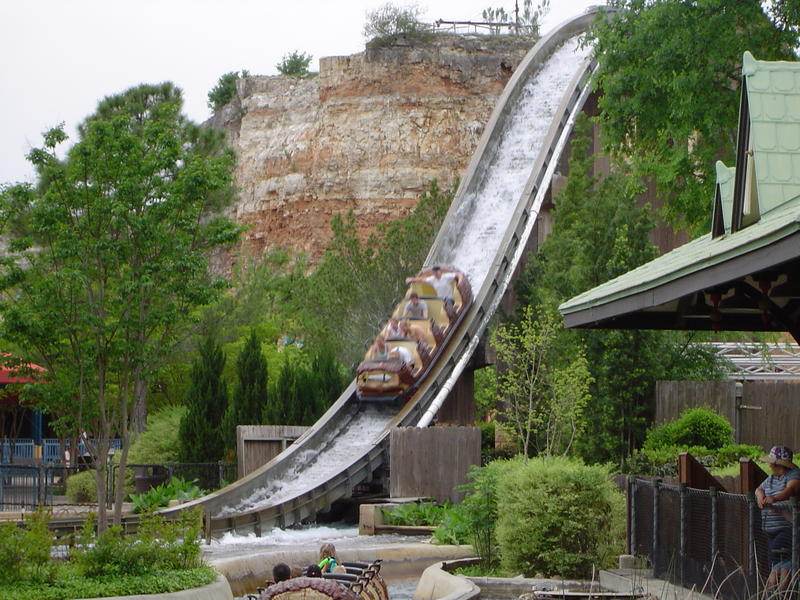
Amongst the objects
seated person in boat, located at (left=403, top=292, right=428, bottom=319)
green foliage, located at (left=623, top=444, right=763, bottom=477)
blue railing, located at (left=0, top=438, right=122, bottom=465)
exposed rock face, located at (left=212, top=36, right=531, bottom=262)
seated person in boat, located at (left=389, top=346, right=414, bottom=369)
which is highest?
exposed rock face, located at (left=212, top=36, right=531, bottom=262)

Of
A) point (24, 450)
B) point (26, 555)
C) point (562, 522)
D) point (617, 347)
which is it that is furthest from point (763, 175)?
point (24, 450)

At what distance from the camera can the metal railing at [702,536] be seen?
11.3 metres

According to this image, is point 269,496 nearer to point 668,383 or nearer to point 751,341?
point 668,383

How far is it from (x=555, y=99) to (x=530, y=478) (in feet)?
111

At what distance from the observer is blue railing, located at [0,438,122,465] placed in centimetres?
4085

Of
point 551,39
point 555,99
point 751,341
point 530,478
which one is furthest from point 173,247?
point 551,39

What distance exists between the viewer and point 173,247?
21.2 meters

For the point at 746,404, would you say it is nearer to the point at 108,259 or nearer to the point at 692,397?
A: the point at 692,397

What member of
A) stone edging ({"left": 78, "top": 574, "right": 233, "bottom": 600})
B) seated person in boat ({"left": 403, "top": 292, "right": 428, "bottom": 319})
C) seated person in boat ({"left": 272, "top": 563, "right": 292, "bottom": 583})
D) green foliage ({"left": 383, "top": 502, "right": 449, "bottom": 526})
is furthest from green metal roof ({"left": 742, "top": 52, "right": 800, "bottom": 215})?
seated person in boat ({"left": 403, "top": 292, "right": 428, "bottom": 319})

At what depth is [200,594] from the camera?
1270 centimetres

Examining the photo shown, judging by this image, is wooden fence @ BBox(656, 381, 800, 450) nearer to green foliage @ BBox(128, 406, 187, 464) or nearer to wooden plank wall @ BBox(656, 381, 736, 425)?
wooden plank wall @ BBox(656, 381, 736, 425)

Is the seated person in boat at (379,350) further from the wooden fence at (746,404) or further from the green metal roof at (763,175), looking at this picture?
the green metal roof at (763,175)

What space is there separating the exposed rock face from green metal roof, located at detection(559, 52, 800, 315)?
2592 inches

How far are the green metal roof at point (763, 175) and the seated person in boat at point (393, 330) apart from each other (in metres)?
21.3
